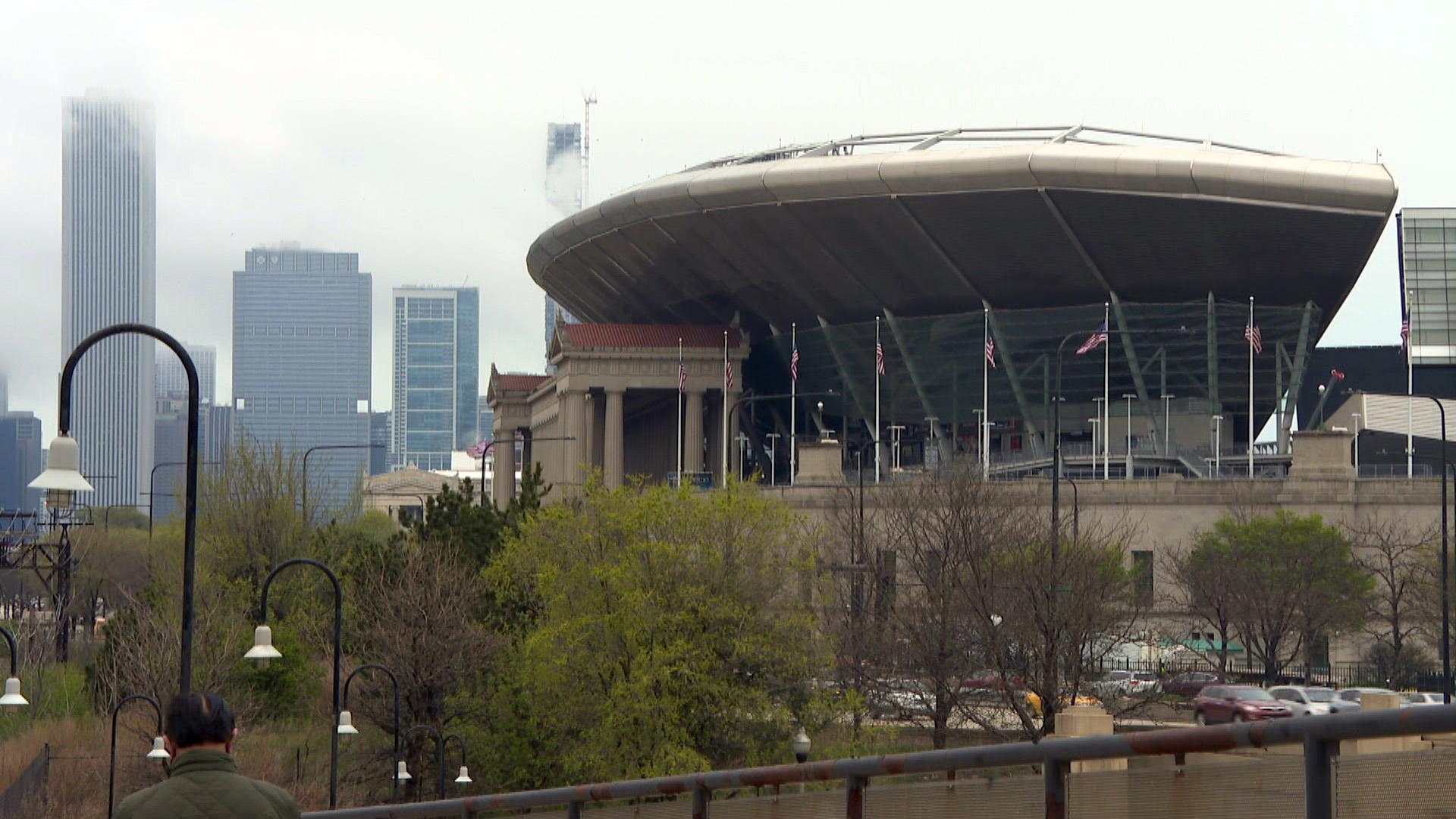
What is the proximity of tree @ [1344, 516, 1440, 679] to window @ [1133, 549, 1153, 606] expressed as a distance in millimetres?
6994

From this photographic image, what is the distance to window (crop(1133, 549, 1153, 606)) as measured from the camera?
60.2 meters

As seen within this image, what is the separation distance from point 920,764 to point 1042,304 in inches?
3290

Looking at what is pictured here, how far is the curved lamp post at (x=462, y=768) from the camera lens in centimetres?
4284

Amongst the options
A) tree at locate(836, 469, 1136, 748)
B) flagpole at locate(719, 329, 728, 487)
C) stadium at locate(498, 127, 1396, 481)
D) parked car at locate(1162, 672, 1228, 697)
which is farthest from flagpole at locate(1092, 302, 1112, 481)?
tree at locate(836, 469, 1136, 748)

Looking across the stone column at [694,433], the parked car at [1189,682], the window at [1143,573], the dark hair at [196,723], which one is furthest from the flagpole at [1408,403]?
the dark hair at [196,723]

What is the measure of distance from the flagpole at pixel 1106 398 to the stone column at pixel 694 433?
21.7 m

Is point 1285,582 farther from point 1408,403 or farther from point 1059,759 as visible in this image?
point 1059,759

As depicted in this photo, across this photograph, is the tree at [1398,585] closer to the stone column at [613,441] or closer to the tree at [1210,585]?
the tree at [1210,585]

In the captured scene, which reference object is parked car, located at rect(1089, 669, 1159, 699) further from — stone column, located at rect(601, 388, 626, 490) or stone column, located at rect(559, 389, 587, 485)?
stone column, located at rect(559, 389, 587, 485)

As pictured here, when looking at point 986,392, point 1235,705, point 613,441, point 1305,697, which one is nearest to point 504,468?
point 613,441

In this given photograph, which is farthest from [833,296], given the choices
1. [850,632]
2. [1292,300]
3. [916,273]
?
[850,632]

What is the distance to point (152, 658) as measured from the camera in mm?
49375

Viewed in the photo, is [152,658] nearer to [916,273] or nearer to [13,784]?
[13,784]

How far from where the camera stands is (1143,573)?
63.2 m
